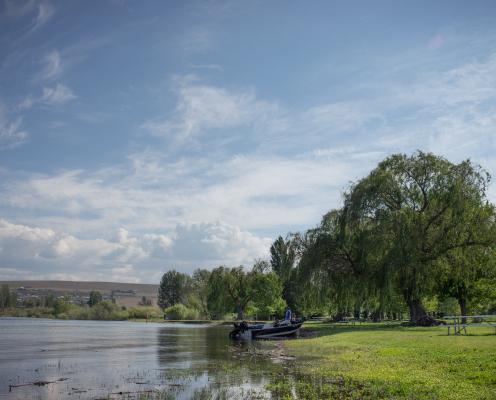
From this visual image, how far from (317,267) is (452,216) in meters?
13.0

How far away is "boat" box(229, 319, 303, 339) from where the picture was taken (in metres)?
48.6

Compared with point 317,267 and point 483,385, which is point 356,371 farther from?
point 317,267

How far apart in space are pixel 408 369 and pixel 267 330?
31.6 meters

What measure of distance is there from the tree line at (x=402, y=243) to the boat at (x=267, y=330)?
266 cm

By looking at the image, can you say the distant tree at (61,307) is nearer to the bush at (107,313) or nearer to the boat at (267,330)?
the bush at (107,313)

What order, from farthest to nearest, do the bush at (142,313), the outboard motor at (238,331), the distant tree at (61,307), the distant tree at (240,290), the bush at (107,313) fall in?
the distant tree at (61,307) < the bush at (142,313) < the bush at (107,313) < the distant tree at (240,290) < the outboard motor at (238,331)

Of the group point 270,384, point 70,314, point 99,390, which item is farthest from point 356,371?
point 70,314

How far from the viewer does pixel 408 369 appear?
61.4ft

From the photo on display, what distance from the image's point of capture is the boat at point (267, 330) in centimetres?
4859

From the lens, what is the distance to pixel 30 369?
2425 cm

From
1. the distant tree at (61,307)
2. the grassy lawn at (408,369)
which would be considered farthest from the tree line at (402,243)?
the distant tree at (61,307)

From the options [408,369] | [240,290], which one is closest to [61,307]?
[240,290]

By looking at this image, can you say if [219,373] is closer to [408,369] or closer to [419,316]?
[408,369]

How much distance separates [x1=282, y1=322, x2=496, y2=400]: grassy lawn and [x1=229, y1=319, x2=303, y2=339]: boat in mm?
20378
